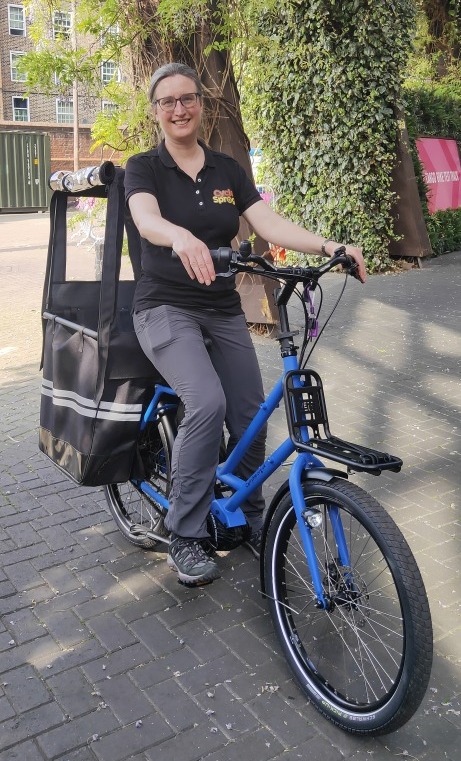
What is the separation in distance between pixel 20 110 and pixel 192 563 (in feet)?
147

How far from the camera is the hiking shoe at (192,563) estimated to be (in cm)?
325

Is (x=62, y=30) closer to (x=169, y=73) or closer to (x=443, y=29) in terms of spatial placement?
(x=169, y=73)

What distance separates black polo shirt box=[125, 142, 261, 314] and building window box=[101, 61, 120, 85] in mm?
4941

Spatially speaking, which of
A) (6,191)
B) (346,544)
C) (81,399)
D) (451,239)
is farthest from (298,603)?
(6,191)

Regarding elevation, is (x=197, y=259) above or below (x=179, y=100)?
below

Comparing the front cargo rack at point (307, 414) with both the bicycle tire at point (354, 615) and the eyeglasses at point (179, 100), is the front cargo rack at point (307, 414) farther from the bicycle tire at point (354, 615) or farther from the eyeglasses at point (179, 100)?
the eyeglasses at point (179, 100)

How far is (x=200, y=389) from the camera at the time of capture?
3082 mm

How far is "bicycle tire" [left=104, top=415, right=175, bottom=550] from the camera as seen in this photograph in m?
3.54

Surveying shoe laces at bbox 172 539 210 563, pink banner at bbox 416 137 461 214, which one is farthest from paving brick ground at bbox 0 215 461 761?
pink banner at bbox 416 137 461 214

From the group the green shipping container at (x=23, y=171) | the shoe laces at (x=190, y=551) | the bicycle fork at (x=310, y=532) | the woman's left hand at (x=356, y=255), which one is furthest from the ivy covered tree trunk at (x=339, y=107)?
the green shipping container at (x=23, y=171)

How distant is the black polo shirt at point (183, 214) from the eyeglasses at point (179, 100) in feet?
0.59

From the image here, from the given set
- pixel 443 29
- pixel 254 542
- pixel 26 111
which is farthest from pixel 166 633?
pixel 26 111

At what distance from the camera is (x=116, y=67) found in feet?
25.5

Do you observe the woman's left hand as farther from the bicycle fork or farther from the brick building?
the brick building
